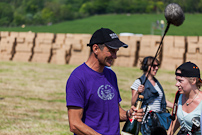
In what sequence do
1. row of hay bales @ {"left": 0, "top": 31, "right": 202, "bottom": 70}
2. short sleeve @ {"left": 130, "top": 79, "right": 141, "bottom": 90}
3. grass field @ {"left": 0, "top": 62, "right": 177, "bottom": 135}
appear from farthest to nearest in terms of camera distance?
row of hay bales @ {"left": 0, "top": 31, "right": 202, "bottom": 70} < grass field @ {"left": 0, "top": 62, "right": 177, "bottom": 135} < short sleeve @ {"left": 130, "top": 79, "right": 141, "bottom": 90}

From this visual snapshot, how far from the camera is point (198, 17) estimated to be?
6256 cm

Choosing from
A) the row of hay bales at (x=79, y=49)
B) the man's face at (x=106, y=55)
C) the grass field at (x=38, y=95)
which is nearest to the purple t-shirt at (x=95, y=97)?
the man's face at (x=106, y=55)

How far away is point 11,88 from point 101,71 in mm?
11439

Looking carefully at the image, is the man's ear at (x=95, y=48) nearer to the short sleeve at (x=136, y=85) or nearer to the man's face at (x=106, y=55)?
the man's face at (x=106, y=55)

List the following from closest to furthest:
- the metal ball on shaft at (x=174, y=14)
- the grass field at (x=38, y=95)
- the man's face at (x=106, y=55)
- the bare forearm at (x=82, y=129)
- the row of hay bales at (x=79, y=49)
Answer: the bare forearm at (x=82, y=129) → the man's face at (x=106, y=55) → the metal ball on shaft at (x=174, y=14) → the grass field at (x=38, y=95) → the row of hay bales at (x=79, y=49)

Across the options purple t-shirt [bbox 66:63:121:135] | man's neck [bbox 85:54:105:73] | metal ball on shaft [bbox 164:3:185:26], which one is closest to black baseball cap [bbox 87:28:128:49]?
man's neck [bbox 85:54:105:73]

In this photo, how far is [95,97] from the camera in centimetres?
352

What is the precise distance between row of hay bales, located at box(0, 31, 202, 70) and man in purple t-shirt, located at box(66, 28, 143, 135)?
17416 mm

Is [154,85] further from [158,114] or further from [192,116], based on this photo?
[192,116]

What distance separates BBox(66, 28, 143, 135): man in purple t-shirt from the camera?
11.2 feet

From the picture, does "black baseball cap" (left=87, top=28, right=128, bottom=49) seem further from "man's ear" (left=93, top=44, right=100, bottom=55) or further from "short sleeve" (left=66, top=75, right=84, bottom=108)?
"short sleeve" (left=66, top=75, right=84, bottom=108)

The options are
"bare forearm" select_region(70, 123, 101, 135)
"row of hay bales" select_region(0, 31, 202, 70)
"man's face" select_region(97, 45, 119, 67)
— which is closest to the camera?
"bare forearm" select_region(70, 123, 101, 135)

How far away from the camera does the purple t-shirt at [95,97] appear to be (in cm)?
343

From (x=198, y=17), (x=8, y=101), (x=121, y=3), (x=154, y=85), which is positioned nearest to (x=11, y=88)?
(x=8, y=101)
